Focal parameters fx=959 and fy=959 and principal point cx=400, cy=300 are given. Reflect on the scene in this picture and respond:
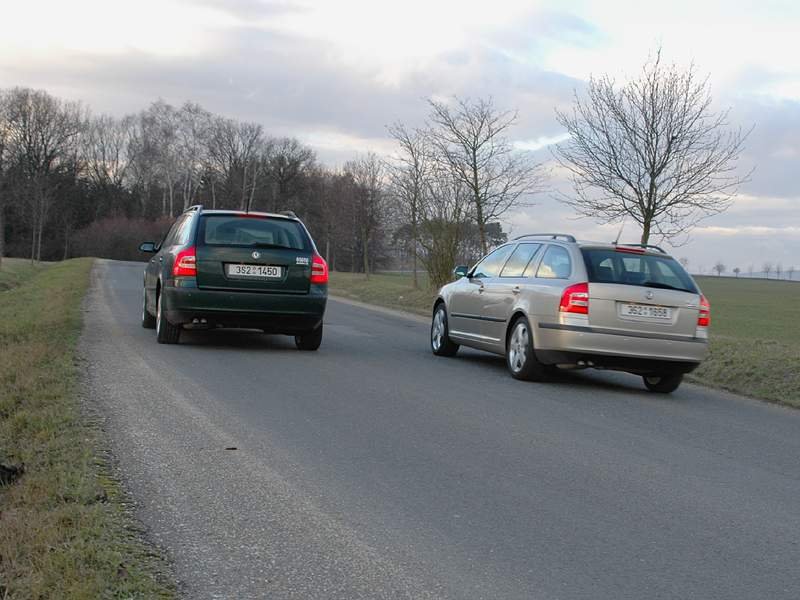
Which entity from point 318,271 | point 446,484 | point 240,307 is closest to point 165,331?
point 240,307

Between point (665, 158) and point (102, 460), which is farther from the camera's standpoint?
point (665, 158)

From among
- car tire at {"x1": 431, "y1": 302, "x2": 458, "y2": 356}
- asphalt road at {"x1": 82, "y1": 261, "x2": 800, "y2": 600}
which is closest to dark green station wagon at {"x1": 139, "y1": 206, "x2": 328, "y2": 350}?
asphalt road at {"x1": 82, "y1": 261, "x2": 800, "y2": 600}

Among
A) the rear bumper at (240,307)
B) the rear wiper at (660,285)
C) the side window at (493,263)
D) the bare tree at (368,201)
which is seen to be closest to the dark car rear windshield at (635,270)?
the rear wiper at (660,285)

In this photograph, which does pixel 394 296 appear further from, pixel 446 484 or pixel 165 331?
pixel 446 484

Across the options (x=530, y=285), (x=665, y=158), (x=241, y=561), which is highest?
(x=665, y=158)

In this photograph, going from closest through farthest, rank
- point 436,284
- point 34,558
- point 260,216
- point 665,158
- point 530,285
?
point 34,558 < point 530,285 < point 260,216 < point 665,158 < point 436,284

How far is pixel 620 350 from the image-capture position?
10000 mm

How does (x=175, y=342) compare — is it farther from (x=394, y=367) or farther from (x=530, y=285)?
(x=530, y=285)

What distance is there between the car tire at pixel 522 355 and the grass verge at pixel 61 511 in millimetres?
4712

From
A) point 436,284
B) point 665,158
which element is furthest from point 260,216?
point 436,284

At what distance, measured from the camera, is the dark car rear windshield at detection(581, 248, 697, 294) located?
10.3 metres

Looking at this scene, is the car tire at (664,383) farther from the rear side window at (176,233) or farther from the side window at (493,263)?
the rear side window at (176,233)

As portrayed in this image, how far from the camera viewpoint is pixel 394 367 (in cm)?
1123

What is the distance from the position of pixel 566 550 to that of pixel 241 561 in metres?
1.47
